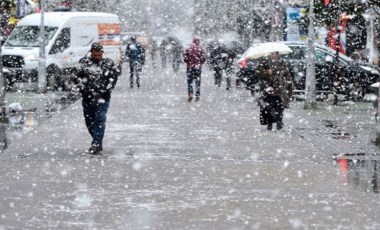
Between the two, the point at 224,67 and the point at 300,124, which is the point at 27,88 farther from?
the point at 300,124

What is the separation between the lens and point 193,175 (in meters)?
12.2

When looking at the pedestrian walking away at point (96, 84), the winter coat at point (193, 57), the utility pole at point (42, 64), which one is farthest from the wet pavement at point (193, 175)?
the utility pole at point (42, 64)

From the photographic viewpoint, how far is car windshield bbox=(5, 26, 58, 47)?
108 ft

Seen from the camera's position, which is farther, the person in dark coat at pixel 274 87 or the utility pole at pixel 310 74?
the utility pole at pixel 310 74

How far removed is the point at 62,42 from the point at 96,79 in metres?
18.3

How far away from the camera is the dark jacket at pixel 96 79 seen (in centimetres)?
1488

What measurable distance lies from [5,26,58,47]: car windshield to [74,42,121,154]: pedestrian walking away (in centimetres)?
A: 1797

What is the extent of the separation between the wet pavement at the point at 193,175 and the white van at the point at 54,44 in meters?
11.1

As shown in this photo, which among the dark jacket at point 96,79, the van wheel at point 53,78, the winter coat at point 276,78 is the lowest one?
the van wheel at point 53,78

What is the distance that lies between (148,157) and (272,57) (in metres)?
5.95

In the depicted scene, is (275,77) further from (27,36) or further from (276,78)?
(27,36)

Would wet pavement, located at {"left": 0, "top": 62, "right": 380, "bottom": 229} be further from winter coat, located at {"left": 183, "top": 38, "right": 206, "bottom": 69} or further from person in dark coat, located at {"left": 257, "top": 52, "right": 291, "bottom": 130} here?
winter coat, located at {"left": 183, "top": 38, "right": 206, "bottom": 69}

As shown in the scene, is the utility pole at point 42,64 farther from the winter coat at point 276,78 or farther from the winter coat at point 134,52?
the winter coat at point 276,78

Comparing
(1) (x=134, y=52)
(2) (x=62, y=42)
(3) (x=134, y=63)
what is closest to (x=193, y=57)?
(2) (x=62, y=42)
